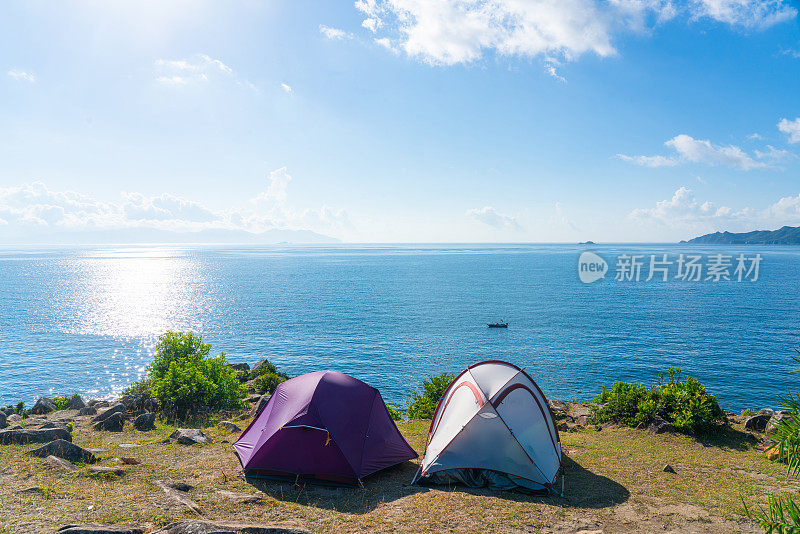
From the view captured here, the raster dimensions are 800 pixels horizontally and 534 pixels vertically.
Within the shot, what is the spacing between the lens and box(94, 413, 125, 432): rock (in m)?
23.1

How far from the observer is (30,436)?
17750 millimetres

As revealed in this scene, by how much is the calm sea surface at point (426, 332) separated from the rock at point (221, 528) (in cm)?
3515

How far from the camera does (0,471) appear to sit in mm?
13859

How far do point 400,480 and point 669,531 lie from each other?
8055 millimetres

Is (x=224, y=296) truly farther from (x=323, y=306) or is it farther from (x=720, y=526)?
(x=720, y=526)

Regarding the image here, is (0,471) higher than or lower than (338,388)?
lower

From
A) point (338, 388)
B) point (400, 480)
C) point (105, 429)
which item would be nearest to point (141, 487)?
point (338, 388)

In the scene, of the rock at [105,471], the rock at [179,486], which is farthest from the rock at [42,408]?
the rock at [179,486]

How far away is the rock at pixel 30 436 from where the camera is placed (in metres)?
17.4

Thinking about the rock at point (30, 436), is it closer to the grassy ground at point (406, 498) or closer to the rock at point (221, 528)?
the grassy ground at point (406, 498)

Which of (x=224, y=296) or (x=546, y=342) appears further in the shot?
(x=224, y=296)

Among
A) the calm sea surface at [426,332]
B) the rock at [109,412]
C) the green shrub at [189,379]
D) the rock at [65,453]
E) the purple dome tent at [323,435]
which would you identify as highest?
the purple dome tent at [323,435]

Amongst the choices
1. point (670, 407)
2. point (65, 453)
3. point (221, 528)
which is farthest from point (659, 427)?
point (65, 453)

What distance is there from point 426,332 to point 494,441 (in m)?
59.7
